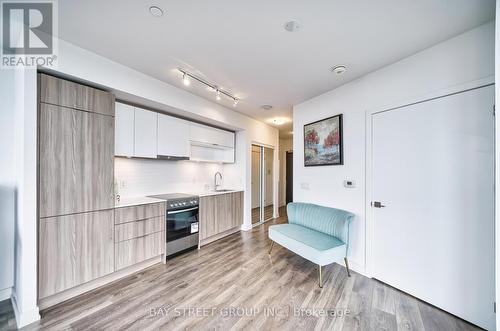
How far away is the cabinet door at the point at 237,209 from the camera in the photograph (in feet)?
13.2

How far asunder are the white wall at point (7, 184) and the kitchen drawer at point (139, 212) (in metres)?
0.93

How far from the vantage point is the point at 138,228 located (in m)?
2.48

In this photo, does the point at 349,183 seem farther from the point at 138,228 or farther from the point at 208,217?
the point at 138,228

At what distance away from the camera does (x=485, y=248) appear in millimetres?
1609

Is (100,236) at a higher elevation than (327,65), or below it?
below

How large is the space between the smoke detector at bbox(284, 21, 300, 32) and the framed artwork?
1.50 meters

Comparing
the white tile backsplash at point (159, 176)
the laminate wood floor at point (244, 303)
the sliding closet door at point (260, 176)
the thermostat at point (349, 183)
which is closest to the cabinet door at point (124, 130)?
the white tile backsplash at point (159, 176)

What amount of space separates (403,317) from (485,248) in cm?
92

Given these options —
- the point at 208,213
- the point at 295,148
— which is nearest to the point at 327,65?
the point at 295,148

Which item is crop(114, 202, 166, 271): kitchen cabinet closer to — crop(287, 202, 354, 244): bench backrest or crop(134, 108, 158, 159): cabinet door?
crop(134, 108, 158, 159): cabinet door

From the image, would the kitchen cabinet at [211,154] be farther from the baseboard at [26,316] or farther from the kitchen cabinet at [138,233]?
the baseboard at [26,316]

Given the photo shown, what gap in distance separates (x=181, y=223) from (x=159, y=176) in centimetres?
96

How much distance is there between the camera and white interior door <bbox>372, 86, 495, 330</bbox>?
163cm

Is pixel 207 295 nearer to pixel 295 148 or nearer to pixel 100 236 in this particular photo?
pixel 100 236
